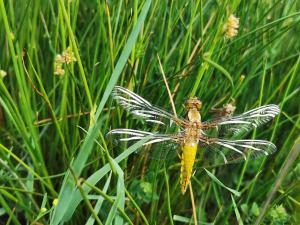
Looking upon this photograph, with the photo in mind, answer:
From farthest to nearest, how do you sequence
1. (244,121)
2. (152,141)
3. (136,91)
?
(136,91)
(244,121)
(152,141)

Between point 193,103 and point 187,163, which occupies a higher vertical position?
point 193,103

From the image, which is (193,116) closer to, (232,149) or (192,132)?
(192,132)

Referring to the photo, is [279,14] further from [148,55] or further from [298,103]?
[148,55]

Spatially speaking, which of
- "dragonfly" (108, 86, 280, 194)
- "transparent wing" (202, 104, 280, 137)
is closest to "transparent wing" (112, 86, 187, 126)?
"dragonfly" (108, 86, 280, 194)

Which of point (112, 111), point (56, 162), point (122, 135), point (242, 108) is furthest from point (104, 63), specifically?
point (242, 108)

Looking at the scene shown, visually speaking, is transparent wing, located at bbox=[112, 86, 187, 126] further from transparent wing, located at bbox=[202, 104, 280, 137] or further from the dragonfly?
transparent wing, located at bbox=[202, 104, 280, 137]

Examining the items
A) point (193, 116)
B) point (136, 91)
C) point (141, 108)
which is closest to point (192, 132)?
point (193, 116)
